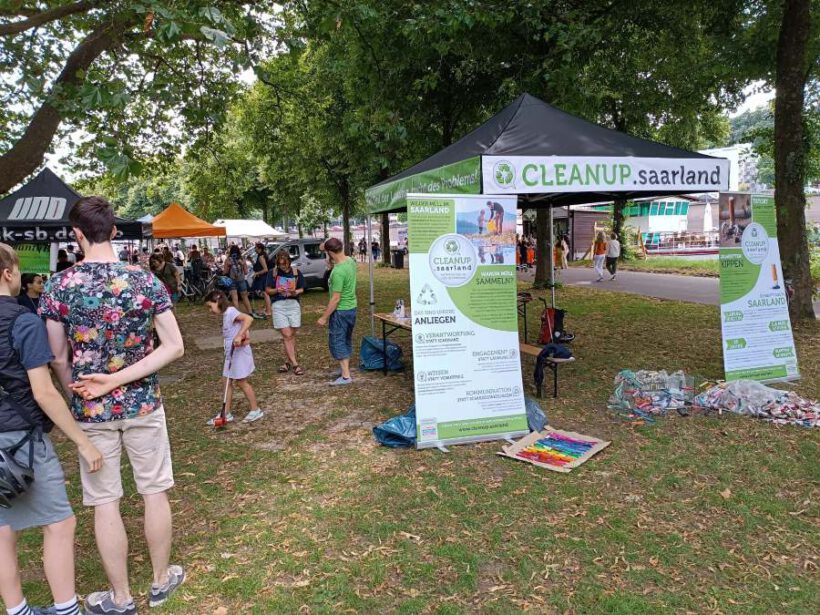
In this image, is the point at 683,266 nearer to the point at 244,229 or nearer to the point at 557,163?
the point at 244,229

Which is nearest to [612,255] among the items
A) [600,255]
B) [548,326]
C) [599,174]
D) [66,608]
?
[600,255]

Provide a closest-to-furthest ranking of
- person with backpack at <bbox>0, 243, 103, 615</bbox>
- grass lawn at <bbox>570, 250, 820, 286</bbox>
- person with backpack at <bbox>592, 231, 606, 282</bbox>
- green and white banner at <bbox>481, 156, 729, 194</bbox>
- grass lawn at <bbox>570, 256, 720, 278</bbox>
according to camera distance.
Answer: person with backpack at <bbox>0, 243, 103, 615</bbox> → green and white banner at <bbox>481, 156, 729, 194</bbox> → person with backpack at <bbox>592, 231, 606, 282</bbox> → grass lawn at <bbox>570, 250, 820, 286</bbox> → grass lawn at <bbox>570, 256, 720, 278</bbox>

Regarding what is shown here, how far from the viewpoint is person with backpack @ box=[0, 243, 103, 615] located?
218cm

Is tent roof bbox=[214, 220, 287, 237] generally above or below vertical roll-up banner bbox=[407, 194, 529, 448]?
above

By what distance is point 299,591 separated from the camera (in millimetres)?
2820

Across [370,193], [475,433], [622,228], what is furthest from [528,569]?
[622,228]

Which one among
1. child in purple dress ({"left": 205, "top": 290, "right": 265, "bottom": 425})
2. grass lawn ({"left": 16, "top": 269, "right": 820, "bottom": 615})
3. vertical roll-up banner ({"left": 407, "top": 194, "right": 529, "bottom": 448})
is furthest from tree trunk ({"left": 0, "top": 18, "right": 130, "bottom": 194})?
vertical roll-up banner ({"left": 407, "top": 194, "right": 529, "bottom": 448})

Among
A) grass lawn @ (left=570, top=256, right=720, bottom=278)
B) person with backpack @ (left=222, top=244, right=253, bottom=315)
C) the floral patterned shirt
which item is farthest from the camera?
grass lawn @ (left=570, top=256, right=720, bottom=278)

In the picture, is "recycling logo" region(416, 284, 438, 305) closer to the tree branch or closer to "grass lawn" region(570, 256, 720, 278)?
the tree branch

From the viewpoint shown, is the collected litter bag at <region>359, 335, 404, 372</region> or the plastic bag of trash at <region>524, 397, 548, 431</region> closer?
the plastic bag of trash at <region>524, 397, 548, 431</region>

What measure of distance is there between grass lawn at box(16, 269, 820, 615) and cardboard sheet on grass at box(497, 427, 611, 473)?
0.09 metres

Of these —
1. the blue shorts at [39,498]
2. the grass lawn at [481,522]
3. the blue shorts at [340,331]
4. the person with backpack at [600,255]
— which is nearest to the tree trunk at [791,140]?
the grass lawn at [481,522]

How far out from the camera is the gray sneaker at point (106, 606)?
2572mm

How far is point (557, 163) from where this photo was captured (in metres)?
4.64
